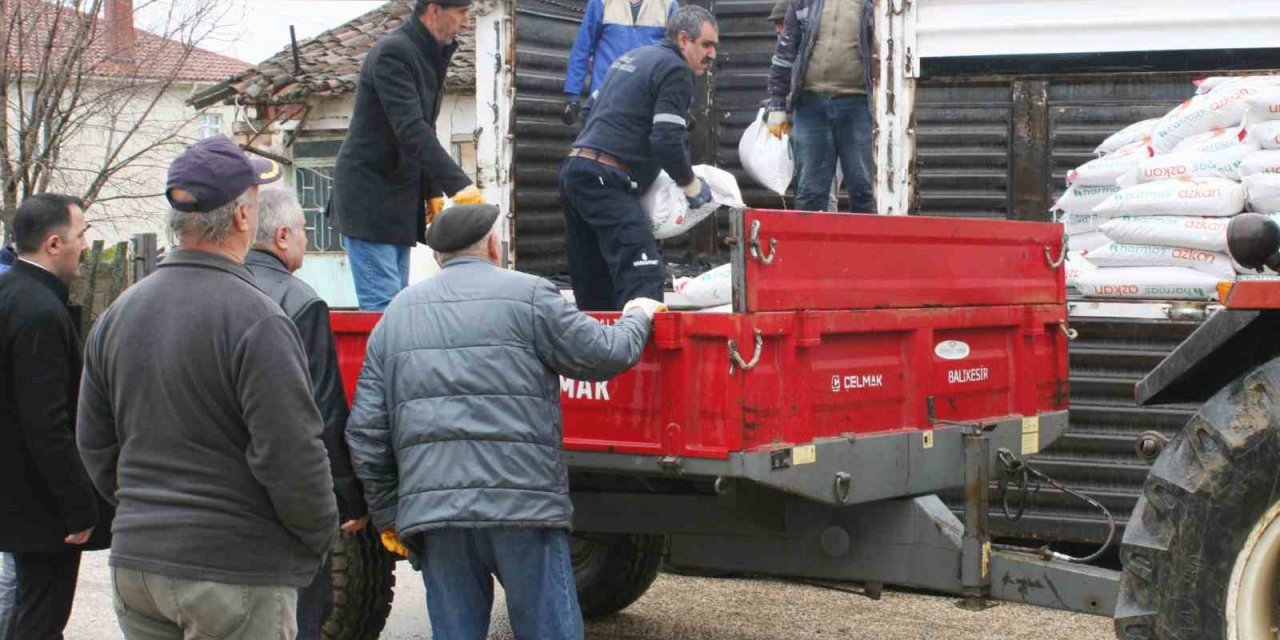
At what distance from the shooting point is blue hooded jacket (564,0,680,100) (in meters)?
7.44

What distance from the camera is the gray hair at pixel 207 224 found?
3350 millimetres

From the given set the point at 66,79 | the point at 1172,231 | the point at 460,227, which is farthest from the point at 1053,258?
the point at 66,79

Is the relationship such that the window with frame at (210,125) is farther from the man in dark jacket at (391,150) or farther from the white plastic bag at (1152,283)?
the white plastic bag at (1152,283)

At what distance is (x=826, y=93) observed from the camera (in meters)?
7.28

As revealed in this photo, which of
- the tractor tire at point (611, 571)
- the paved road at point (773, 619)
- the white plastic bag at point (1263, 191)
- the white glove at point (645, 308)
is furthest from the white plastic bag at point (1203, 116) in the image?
the white glove at point (645, 308)

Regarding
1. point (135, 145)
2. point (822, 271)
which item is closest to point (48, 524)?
point (822, 271)

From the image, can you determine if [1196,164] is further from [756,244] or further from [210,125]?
[210,125]

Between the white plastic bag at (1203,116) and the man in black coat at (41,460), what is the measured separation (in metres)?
5.04

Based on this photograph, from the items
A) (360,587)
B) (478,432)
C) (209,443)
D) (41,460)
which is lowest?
(360,587)

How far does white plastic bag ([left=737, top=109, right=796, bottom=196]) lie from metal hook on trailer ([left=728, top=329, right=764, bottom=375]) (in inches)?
120

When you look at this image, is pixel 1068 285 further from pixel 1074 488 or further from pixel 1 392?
pixel 1 392

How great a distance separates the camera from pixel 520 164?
7.83 meters

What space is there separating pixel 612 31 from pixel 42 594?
3.96 meters

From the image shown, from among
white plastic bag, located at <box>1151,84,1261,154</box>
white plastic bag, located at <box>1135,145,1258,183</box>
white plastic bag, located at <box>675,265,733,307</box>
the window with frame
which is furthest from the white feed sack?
the window with frame
